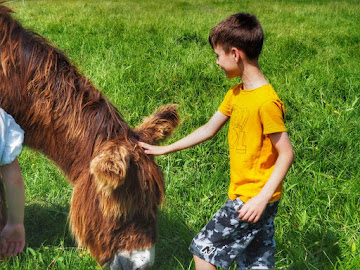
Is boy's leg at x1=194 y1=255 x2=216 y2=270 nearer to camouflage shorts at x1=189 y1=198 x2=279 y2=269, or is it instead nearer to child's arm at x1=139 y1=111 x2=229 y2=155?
camouflage shorts at x1=189 y1=198 x2=279 y2=269

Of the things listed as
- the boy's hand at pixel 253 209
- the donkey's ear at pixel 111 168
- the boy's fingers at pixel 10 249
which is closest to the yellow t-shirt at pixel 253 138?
the boy's hand at pixel 253 209

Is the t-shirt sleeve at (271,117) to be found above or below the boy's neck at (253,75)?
below

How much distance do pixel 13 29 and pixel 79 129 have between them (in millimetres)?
726

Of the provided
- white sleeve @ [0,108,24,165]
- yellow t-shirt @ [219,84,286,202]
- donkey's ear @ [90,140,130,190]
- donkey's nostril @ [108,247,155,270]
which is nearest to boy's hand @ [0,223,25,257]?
white sleeve @ [0,108,24,165]

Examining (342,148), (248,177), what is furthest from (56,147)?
(342,148)

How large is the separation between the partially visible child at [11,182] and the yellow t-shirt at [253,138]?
1.14m

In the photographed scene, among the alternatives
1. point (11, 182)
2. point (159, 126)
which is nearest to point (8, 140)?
point (11, 182)

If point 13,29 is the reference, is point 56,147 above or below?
below

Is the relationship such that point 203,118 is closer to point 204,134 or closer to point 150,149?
point 204,134

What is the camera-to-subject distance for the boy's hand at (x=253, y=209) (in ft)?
7.23

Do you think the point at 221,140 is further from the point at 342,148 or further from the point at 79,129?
the point at 79,129

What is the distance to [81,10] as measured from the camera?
9672 millimetres

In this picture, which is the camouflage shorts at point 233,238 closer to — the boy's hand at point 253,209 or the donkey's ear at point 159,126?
the boy's hand at point 253,209

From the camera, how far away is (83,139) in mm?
2500
